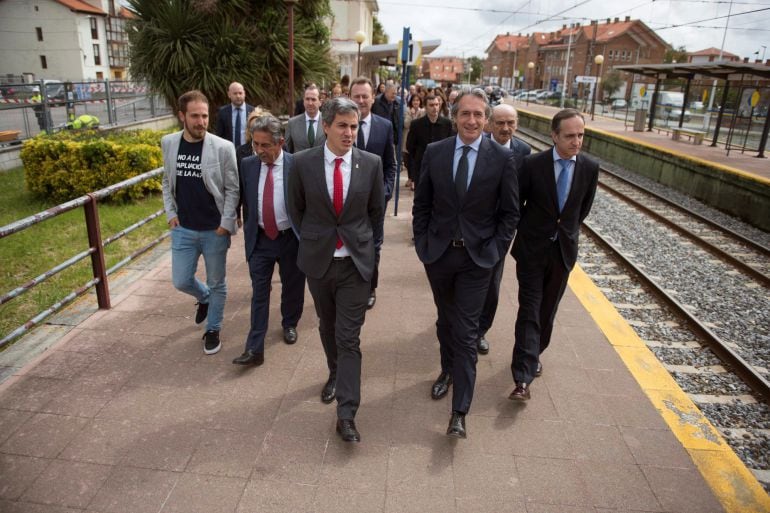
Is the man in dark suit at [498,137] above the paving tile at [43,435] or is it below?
above

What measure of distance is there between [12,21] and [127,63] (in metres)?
50.4

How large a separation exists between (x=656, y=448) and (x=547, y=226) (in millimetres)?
1510

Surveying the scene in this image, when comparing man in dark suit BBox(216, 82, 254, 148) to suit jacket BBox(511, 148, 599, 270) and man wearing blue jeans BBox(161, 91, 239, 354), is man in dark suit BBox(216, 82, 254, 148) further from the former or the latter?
suit jacket BBox(511, 148, 599, 270)

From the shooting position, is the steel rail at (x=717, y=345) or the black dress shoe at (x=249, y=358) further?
the steel rail at (x=717, y=345)

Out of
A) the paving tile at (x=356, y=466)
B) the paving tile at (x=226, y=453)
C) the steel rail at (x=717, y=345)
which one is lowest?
the steel rail at (x=717, y=345)

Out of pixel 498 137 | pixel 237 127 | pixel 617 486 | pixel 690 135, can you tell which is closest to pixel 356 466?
pixel 617 486

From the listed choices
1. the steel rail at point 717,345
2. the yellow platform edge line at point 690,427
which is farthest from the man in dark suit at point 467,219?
the steel rail at point 717,345

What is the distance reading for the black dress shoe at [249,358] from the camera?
3990mm

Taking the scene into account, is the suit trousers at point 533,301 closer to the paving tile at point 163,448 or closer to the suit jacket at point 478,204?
the suit jacket at point 478,204

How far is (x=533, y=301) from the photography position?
3695 mm

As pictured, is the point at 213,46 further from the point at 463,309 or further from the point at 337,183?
the point at 463,309

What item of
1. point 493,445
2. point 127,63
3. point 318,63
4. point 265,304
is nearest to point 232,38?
point 318,63

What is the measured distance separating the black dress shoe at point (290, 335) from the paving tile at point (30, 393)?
156cm

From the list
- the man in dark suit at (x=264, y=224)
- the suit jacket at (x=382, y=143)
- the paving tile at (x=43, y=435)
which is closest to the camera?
the paving tile at (x=43, y=435)
